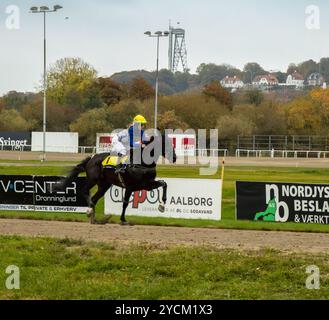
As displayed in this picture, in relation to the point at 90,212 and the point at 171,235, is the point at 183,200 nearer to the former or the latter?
the point at 90,212

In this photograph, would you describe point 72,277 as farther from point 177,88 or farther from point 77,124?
point 177,88

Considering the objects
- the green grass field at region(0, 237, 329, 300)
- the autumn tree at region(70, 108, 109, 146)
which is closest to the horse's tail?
the green grass field at region(0, 237, 329, 300)

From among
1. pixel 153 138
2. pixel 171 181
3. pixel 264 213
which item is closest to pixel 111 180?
pixel 153 138

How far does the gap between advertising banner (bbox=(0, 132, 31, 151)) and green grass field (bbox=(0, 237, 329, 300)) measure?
2215 inches

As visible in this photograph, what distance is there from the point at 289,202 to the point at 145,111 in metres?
55.1

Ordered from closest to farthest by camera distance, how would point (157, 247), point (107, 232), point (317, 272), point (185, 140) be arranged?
point (317, 272)
point (157, 247)
point (107, 232)
point (185, 140)

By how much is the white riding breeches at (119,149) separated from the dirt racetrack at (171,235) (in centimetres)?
179

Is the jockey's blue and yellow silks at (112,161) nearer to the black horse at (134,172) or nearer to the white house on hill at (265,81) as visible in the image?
the black horse at (134,172)

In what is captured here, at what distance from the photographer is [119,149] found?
1698 centimetres

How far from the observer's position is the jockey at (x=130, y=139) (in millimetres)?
16578

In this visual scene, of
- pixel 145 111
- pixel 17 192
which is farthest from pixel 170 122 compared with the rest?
pixel 17 192

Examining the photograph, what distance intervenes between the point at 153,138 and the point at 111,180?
5.33 ft

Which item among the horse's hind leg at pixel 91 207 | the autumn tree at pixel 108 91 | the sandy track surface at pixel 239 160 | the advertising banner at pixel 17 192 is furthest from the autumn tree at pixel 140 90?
the horse's hind leg at pixel 91 207
